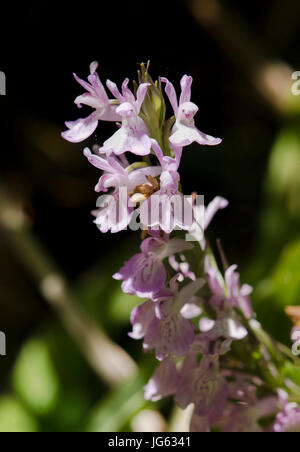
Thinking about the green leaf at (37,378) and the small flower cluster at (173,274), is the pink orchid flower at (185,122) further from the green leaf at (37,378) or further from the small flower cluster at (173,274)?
the green leaf at (37,378)

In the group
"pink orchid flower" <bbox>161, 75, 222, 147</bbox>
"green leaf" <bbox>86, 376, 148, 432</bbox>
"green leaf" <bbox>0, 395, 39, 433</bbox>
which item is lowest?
"green leaf" <bbox>86, 376, 148, 432</bbox>

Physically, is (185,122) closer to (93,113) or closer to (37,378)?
(93,113)

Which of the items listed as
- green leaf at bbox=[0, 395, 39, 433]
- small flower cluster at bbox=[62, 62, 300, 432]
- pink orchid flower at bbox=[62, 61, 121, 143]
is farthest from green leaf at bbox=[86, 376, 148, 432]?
pink orchid flower at bbox=[62, 61, 121, 143]

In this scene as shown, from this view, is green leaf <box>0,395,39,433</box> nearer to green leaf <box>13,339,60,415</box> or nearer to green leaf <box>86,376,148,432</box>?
green leaf <box>13,339,60,415</box>

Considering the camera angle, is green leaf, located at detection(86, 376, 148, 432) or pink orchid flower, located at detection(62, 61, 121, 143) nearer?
pink orchid flower, located at detection(62, 61, 121, 143)

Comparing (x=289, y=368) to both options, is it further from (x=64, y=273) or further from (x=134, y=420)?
(x=64, y=273)

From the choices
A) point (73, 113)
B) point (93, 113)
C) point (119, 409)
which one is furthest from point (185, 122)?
point (73, 113)
